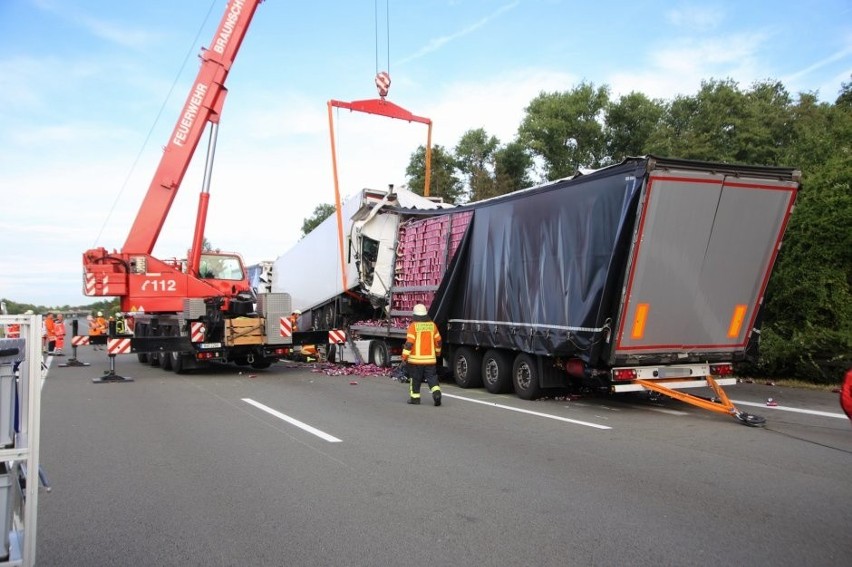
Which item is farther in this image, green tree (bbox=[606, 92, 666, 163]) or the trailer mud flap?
green tree (bbox=[606, 92, 666, 163])

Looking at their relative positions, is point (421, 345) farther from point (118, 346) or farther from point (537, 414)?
point (118, 346)

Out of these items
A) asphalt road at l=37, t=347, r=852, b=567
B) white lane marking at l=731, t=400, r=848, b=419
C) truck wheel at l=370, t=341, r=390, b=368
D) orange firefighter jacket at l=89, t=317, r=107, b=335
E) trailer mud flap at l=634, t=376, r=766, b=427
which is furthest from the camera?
orange firefighter jacket at l=89, t=317, r=107, b=335

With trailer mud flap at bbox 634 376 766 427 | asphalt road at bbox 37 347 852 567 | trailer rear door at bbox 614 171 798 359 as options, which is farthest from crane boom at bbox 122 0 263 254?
trailer mud flap at bbox 634 376 766 427

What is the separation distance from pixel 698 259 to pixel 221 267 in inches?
487

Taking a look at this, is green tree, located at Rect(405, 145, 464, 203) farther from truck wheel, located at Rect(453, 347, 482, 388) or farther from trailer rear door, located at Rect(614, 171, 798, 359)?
trailer rear door, located at Rect(614, 171, 798, 359)

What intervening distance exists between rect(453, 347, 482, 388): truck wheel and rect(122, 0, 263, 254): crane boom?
25.8ft

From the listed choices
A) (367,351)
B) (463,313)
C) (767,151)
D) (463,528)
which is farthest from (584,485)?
(767,151)

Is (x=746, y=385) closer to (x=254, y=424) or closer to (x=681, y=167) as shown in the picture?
(x=681, y=167)

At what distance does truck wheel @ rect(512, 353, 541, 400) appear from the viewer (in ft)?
34.6

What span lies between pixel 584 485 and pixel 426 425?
10.5 ft

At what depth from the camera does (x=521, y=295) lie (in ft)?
35.9

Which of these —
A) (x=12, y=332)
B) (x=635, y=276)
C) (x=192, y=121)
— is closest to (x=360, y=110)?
(x=192, y=121)

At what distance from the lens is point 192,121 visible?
15820 mm

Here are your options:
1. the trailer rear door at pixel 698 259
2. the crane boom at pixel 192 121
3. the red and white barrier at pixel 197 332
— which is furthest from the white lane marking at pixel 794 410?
the crane boom at pixel 192 121
